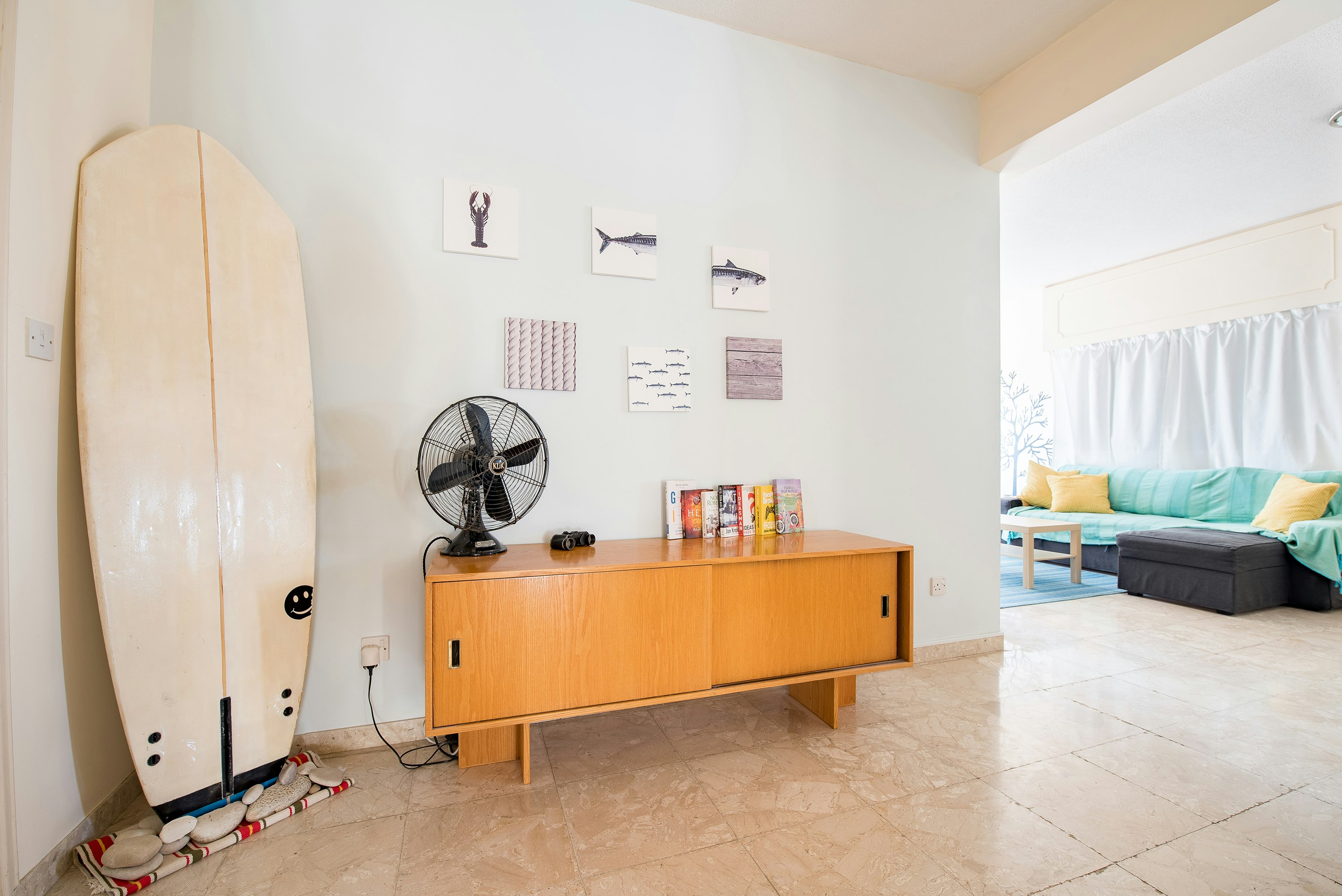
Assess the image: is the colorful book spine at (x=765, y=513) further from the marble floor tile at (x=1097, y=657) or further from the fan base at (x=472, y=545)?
the marble floor tile at (x=1097, y=657)

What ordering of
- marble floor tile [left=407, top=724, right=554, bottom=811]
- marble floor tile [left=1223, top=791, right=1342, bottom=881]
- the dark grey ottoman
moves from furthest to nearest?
the dark grey ottoman, marble floor tile [left=407, top=724, right=554, bottom=811], marble floor tile [left=1223, top=791, right=1342, bottom=881]

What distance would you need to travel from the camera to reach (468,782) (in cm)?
187

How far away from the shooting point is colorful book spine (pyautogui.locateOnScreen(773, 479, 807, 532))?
2547mm

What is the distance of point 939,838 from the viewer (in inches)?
61.4

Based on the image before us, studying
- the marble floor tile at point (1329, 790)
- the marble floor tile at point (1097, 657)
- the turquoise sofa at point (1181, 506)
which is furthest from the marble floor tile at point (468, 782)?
the turquoise sofa at point (1181, 506)

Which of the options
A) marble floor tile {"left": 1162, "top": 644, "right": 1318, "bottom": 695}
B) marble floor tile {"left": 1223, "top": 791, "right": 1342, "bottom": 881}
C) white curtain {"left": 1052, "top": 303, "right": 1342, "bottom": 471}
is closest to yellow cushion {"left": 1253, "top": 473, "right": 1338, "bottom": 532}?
white curtain {"left": 1052, "top": 303, "right": 1342, "bottom": 471}

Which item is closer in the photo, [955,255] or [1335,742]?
[1335,742]

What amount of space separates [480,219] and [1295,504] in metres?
5.35

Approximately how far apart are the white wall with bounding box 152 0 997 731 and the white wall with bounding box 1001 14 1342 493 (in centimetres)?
114

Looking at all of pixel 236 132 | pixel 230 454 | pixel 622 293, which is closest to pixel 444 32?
pixel 236 132

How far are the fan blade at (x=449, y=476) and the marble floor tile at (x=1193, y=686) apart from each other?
296 centimetres

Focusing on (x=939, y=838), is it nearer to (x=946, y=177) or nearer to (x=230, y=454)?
(x=230, y=454)

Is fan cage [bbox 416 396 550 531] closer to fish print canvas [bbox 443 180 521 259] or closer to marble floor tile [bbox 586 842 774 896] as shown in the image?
fish print canvas [bbox 443 180 521 259]

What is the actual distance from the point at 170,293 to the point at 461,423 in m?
0.86
